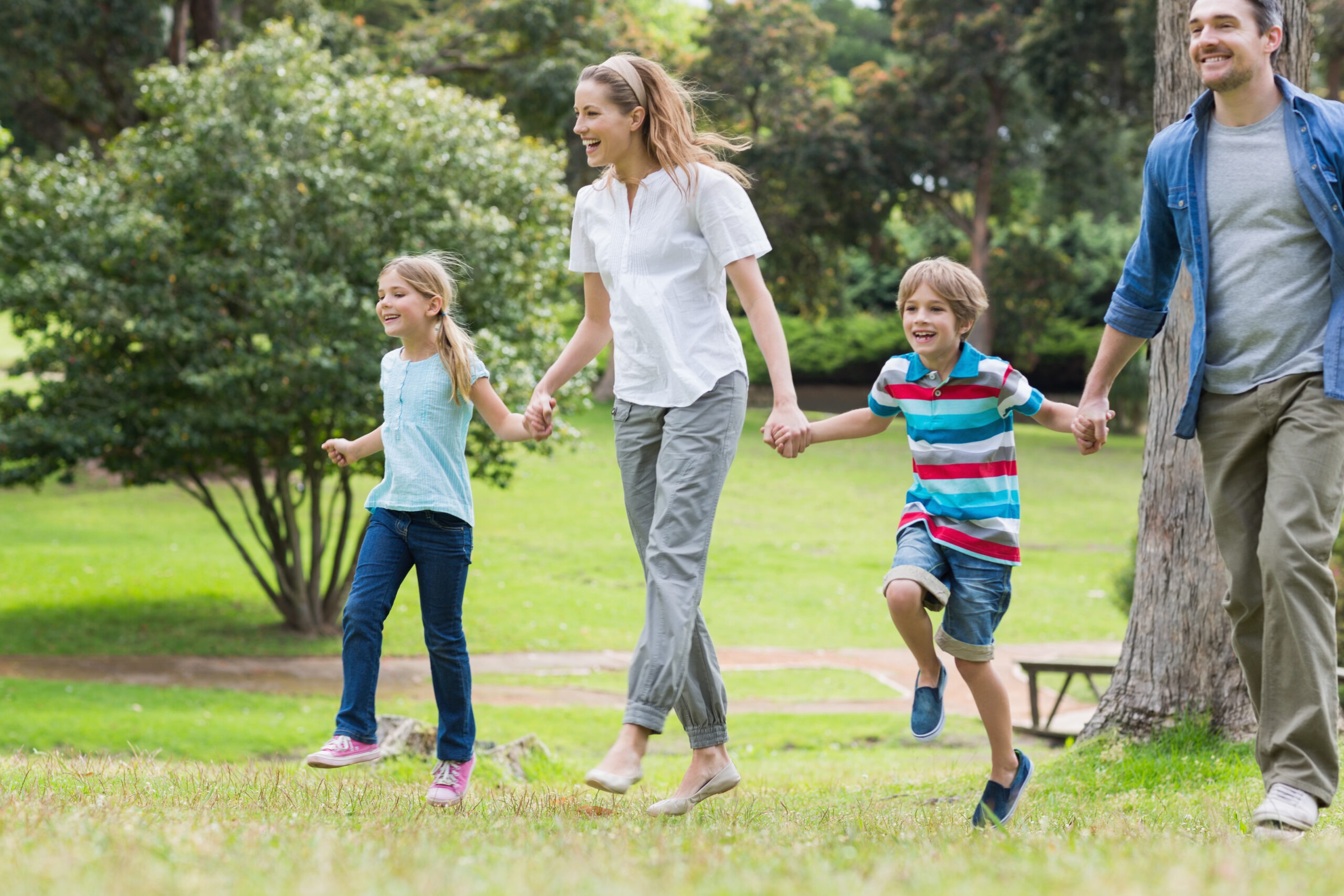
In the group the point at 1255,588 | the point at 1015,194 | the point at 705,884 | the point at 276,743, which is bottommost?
the point at 276,743

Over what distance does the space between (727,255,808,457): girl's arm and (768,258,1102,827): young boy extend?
39mm

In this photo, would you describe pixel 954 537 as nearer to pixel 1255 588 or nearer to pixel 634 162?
pixel 1255 588

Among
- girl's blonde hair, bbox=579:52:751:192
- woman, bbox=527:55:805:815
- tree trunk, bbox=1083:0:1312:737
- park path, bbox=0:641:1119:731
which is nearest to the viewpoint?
woman, bbox=527:55:805:815

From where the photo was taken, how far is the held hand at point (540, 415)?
475 cm

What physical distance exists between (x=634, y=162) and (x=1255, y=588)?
248cm

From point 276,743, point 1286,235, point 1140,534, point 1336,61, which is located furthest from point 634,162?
point 1336,61

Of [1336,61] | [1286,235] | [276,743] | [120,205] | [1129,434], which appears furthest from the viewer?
[1129,434]

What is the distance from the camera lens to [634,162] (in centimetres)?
455

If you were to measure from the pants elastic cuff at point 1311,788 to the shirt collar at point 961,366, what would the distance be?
62.1 inches

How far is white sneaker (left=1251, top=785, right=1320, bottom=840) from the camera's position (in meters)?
3.71

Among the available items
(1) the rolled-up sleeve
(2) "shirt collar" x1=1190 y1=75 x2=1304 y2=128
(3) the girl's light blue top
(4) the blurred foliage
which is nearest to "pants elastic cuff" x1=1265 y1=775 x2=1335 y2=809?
(1) the rolled-up sleeve

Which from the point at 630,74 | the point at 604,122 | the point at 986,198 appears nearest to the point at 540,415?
the point at 604,122

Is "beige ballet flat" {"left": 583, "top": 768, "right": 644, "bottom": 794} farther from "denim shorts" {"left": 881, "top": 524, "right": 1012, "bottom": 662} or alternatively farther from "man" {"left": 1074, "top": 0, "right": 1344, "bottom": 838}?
"man" {"left": 1074, "top": 0, "right": 1344, "bottom": 838}

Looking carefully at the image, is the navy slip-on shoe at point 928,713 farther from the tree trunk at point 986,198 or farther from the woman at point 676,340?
the tree trunk at point 986,198
